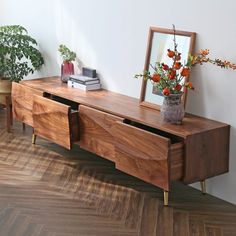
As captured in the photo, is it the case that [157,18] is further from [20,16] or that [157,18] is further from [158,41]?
[20,16]

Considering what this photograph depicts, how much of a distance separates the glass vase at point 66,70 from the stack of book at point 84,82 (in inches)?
4.2

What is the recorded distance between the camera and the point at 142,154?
3.16 meters

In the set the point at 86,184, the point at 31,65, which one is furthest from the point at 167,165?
the point at 31,65

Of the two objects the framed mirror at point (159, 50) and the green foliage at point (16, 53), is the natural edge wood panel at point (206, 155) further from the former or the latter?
the green foliage at point (16, 53)

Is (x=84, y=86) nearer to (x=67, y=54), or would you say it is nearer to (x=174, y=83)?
(x=67, y=54)

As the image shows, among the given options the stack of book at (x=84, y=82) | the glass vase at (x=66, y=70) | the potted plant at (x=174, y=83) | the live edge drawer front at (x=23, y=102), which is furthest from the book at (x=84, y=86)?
the potted plant at (x=174, y=83)

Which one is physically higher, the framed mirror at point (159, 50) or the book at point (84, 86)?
the framed mirror at point (159, 50)

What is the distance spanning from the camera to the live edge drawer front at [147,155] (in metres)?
3.02

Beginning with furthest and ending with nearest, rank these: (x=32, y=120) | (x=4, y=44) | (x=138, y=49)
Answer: (x=4, y=44) < (x=32, y=120) < (x=138, y=49)

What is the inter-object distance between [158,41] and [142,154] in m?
0.77

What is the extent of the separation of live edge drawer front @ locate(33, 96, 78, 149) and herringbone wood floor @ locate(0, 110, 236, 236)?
18 centimetres

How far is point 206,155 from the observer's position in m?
3.12

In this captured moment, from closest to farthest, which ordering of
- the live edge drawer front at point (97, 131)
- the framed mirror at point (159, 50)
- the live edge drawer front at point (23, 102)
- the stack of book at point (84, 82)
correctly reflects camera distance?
the framed mirror at point (159, 50) → the live edge drawer front at point (97, 131) → the stack of book at point (84, 82) → the live edge drawer front at point (23, 102)

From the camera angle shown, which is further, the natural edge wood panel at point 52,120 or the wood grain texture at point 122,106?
the natural edge wood panel at point 52,120
